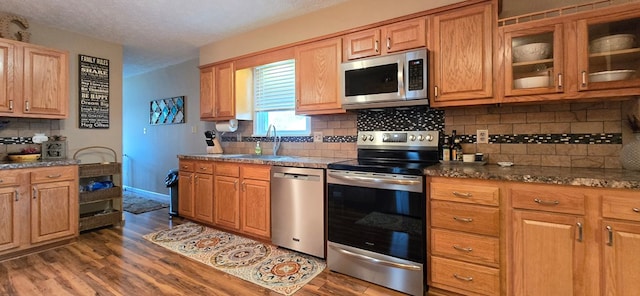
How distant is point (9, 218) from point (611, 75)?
4727 mm

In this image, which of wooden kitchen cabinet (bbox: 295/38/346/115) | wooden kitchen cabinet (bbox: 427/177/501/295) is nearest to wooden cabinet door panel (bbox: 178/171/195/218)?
wooden kitchen cabinet (bbox: 295/38/346/115)

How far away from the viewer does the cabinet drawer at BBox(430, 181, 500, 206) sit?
1.76m

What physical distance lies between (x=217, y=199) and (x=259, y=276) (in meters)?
1.31

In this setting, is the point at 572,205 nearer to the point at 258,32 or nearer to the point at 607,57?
the point at 607,57

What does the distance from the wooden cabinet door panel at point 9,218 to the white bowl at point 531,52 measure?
4281mm

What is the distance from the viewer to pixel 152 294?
78.4 inches

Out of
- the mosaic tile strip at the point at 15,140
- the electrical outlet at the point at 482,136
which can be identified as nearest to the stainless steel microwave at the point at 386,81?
the electrical outlet at the point at 482,136

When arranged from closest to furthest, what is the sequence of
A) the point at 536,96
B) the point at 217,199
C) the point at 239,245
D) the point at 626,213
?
the point at 626,213 → the point at 536,96 → the point at 239,245 → the point at 217,199

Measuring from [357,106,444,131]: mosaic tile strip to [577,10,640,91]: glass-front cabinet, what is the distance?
936 mm

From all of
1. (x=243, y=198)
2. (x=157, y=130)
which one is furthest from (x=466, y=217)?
(x=157, y=130)

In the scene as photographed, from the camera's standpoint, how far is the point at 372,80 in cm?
245

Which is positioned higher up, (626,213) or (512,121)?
(512,121)

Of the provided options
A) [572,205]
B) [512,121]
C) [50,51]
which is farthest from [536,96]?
[50,51]

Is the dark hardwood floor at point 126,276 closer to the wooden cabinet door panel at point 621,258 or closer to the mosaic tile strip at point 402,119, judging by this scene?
the wooden cabinet door panel at point 621,258
